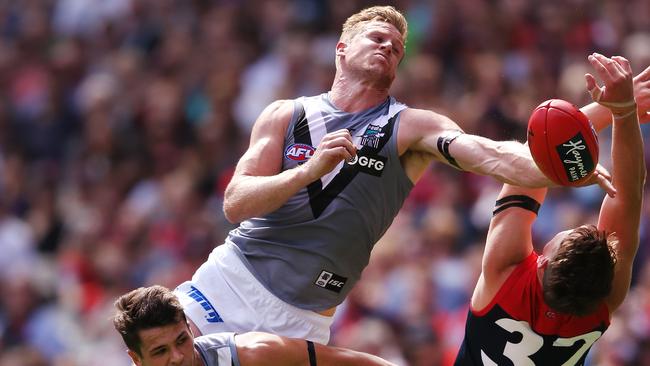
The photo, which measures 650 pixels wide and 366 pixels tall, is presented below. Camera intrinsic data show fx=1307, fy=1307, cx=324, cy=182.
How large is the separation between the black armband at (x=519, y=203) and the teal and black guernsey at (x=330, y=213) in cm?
46

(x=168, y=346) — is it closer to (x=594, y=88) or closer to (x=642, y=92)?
(x=594, y=88)

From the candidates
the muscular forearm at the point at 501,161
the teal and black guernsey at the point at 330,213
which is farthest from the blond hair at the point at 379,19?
the muscular forearm at the point at 501,161

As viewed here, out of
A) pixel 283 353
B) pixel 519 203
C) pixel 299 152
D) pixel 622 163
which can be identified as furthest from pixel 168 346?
pixel 622 163

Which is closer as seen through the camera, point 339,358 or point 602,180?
point 602,180

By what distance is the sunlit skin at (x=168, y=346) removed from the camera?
19.1ft

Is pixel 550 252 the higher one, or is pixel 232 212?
pixel 232 212

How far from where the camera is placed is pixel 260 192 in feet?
19.3

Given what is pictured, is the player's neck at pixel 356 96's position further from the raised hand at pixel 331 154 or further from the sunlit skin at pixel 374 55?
the raised hand at pixel 331 154

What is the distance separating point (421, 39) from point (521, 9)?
3.35 feet

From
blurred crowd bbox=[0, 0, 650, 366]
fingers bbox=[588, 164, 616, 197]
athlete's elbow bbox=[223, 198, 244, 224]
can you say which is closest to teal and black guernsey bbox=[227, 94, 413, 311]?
athlete's elbow bbox=[223, 198, 244, 224]

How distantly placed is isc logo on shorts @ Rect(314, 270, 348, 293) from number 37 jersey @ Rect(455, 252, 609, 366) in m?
0.67

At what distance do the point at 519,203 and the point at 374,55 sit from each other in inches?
39.8

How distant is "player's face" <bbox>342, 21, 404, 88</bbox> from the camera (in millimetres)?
6355

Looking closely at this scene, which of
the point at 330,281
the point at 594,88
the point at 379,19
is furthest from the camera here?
the point at 379,19
